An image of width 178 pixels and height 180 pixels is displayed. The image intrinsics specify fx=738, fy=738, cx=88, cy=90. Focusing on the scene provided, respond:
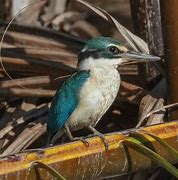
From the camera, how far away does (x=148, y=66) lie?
12.5 ft

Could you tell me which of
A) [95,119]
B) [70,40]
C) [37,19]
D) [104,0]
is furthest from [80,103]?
[104,0]

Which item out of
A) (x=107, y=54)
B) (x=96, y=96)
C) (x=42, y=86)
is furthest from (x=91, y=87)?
(x=42, y=86)

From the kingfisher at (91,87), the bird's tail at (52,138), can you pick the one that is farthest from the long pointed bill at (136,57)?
the bird's tail at (52,138)

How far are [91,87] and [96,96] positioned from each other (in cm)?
6

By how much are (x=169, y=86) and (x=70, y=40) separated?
38.2 inches

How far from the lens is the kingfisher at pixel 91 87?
3607 mm

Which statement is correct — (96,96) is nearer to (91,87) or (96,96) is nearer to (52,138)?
(91,87)

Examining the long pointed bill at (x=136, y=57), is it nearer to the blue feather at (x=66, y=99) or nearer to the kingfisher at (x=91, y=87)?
the kingfisher at (x=91, y=87)

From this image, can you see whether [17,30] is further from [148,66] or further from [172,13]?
[172,13]

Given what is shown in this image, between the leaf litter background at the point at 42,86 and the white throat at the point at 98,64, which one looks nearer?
the leaf litter background at the point at 42,86

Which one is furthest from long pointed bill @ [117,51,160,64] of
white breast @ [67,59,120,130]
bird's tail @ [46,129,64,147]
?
bird's tail @ [46,129,64,147]

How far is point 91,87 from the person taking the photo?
3660 mm

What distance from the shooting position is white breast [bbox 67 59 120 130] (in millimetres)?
3615

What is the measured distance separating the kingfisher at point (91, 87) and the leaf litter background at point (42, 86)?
0.09 meters
